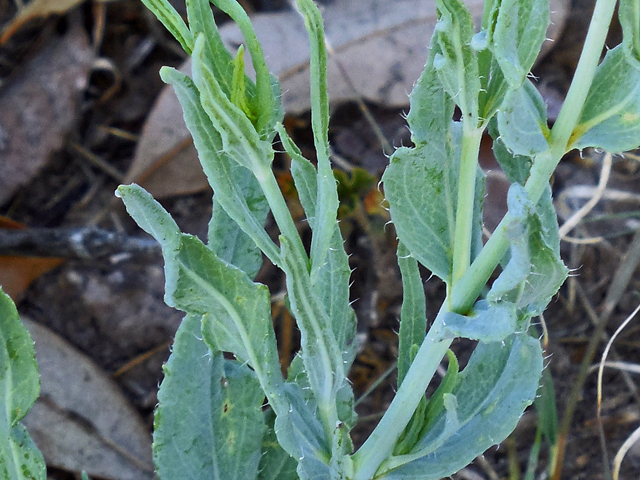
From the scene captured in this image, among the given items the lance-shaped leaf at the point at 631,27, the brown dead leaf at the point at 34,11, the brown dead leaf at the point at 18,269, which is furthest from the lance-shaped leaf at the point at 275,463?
the brown dead leaf at the point at 34,11

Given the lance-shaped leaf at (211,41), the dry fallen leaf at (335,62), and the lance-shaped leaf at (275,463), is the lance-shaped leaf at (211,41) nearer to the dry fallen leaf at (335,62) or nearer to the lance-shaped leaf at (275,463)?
the lance-shaped leaf at (275,463)

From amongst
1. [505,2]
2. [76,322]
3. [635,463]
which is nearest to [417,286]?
[505,2]

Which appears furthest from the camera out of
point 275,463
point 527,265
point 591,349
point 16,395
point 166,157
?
point 166,157

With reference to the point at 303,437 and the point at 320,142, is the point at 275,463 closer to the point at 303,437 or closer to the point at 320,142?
the point at 303,437

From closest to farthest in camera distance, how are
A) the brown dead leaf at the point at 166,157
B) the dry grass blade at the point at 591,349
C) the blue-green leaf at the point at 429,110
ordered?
the blue-green leaf at the point at 429,110 < the dry grass blade at the point at 591,349 < the brown dead leaf at the point at 166,157

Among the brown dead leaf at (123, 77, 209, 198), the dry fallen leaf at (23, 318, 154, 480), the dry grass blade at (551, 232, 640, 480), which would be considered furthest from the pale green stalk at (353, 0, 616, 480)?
the brown dead leaf at (123, 77, 209, 198)

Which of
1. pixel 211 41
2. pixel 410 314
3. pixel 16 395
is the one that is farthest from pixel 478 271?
pixel 16 395
